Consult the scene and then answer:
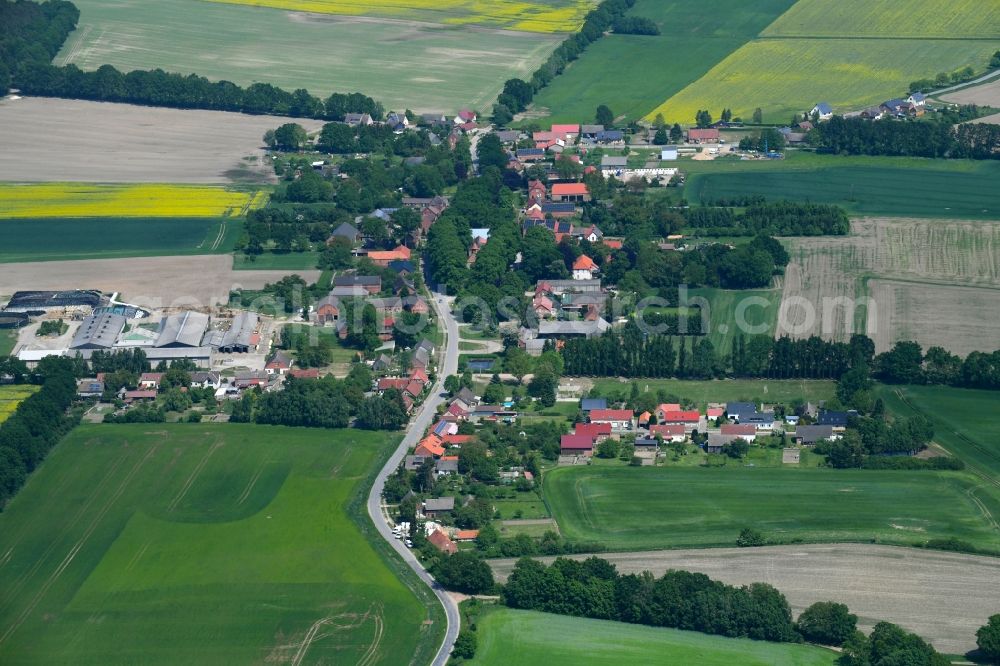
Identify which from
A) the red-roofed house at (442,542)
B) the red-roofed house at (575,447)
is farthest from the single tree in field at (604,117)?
the red-roofed house at (442,542)

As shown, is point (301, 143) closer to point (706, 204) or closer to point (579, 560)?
point (706, 204)

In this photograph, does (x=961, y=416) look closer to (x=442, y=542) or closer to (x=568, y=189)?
(x=442, y=542)

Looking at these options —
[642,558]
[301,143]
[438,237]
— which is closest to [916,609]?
[642,558]

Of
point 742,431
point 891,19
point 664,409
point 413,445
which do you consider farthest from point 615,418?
point 891,19

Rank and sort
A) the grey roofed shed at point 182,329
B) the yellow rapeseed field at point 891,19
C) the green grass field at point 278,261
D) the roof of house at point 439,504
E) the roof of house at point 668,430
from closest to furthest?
the roof of house at point 439,504, the roof of house at point 668,430, the grey roofed shed at point 182,329, the green grass field at point 278,261, the yellow rapeseed field at point 891,19

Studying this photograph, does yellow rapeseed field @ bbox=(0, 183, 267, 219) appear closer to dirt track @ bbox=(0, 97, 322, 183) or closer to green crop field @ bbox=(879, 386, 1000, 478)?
dirt track @ bbox=(0, 97, 322, 183)

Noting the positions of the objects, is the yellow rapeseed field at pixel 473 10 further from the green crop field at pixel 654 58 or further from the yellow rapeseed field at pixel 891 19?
the yellow rapeseed field at pixel 891 19
